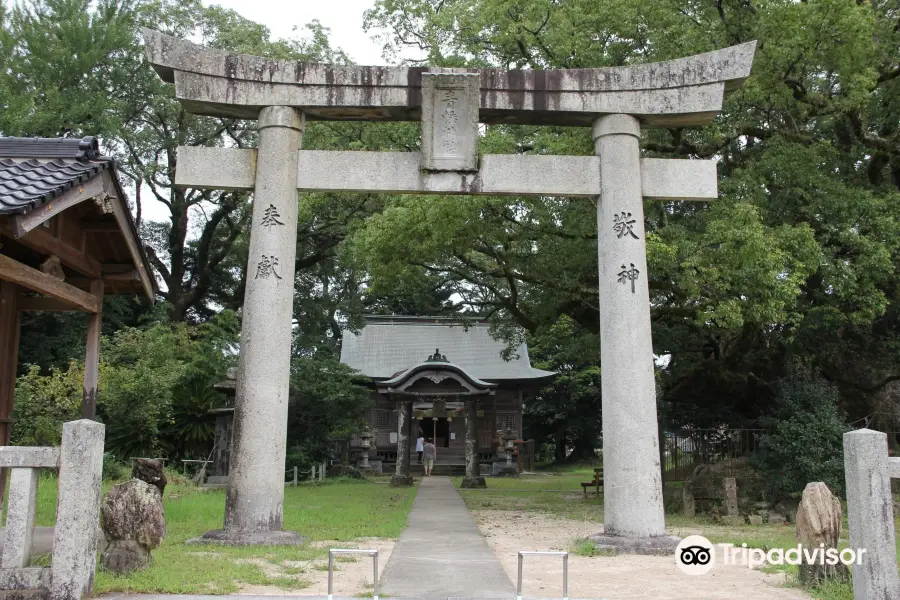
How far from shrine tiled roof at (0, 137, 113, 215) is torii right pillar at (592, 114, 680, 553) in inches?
241

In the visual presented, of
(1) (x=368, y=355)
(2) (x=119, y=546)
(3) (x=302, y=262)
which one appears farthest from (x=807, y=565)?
(1) (x=368, y=355)

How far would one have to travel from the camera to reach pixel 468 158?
386 inches

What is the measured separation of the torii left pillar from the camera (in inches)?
348

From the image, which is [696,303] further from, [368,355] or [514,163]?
[368,355]

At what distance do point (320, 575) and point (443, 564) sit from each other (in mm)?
1343

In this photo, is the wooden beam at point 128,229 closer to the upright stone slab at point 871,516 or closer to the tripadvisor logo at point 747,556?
the tripadvisor logo at point 747,556

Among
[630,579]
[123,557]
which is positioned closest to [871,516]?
[630,579]

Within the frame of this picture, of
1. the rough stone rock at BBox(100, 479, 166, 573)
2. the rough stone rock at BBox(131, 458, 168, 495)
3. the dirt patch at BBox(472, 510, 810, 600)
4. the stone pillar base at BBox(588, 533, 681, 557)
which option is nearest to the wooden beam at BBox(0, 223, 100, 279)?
the rough stone rock at BBox(131, 458, 168, 495)

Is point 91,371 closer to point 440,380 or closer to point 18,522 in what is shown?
point 18,522

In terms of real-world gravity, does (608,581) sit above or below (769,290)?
below

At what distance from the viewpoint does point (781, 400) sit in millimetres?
15055

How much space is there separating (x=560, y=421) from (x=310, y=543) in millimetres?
26150

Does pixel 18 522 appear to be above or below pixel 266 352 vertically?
below

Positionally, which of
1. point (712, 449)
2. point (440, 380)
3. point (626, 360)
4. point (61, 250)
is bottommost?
point (712, 449)
